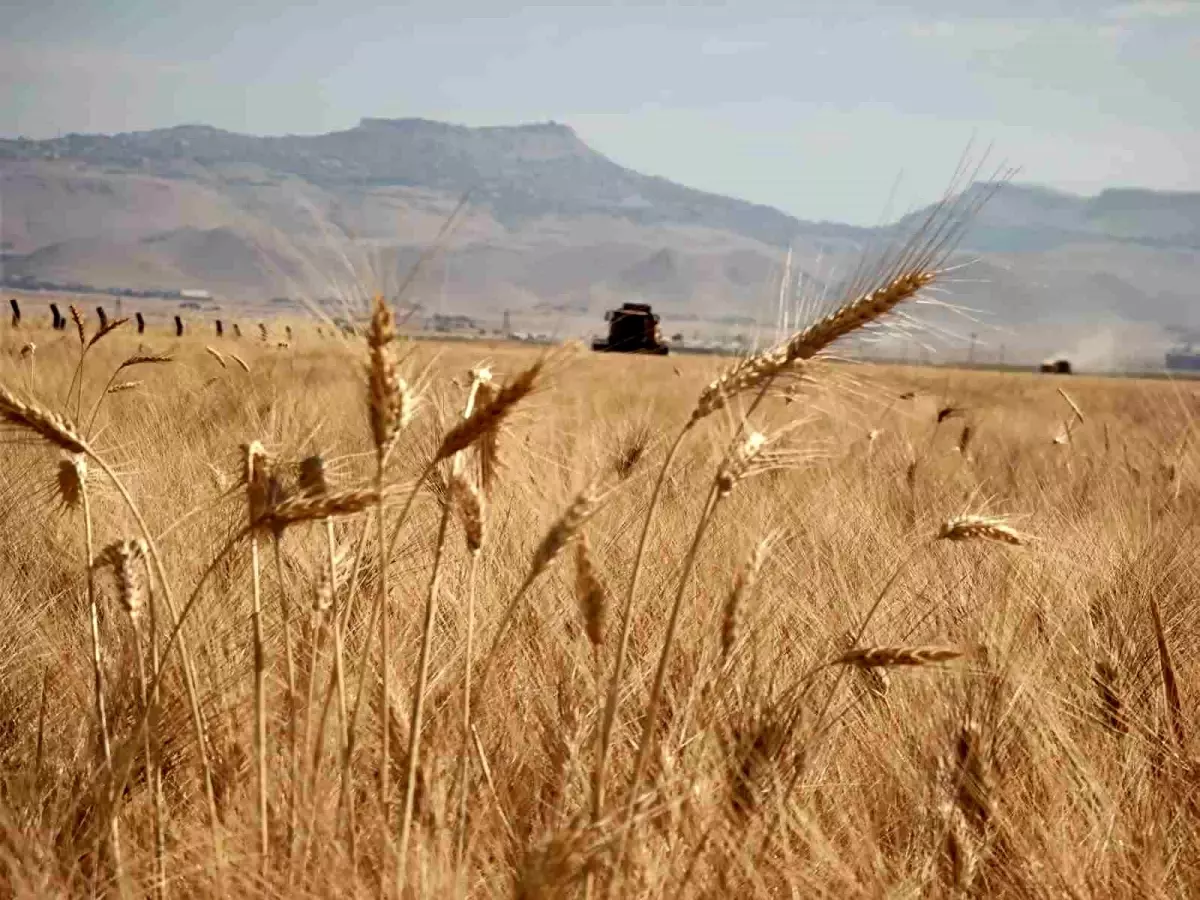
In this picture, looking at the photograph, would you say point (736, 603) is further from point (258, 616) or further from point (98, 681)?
point (98, 681)

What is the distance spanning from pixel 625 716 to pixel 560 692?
0.38ft

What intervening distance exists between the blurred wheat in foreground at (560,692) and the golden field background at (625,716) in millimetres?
10

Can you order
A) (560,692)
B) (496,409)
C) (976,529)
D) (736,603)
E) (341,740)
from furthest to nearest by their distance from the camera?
(560,692), (976,529), (341,740), (736,603), (496,409)

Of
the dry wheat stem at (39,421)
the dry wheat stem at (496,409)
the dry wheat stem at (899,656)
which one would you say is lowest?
the dry wheat stem at (899,656)

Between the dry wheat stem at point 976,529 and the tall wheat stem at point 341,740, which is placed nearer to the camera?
the tall wheat stem at point 341,740

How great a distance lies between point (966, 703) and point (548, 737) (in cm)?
66

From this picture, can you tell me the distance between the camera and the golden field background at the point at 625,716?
1.63 m

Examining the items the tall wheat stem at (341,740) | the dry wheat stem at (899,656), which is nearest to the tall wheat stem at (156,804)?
the tall wheat stem at (341,740)

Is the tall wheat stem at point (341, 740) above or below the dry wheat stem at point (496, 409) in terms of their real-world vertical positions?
below

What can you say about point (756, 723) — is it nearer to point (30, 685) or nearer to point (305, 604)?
point (305, 604)

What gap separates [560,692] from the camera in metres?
2.19

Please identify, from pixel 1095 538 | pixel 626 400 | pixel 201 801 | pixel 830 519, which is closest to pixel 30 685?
pixel 201 801

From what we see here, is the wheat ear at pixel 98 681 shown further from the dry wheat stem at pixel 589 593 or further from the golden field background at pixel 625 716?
the dry wheat stem at pixel 589 593

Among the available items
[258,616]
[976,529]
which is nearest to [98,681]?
[258,616]
